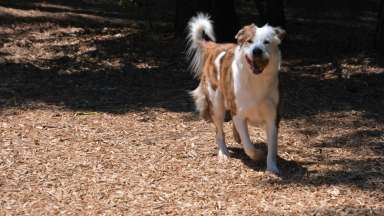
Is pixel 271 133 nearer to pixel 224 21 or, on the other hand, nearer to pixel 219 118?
pixel 219 118

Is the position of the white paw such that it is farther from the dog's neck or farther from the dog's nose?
the dog's nose

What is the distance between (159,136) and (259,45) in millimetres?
2131

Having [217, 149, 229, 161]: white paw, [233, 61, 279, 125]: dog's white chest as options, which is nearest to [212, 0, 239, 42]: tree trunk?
[217, 149, 229, 161]: white paw

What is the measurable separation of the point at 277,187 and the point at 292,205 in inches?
16.9

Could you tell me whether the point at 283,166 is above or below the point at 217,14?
below

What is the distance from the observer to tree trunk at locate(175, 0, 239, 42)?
12.8 meters

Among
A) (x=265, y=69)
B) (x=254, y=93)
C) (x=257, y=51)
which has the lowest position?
(x=254, y=93)

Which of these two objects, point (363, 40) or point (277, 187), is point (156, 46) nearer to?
point (363, 40)

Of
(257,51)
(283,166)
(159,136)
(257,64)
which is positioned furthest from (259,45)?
(159,136)

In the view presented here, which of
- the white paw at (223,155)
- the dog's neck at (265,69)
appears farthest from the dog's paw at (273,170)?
the dog's neck at (265,69)

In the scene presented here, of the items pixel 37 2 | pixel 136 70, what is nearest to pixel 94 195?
pixel 136 70

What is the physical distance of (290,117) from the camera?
8.25 meters

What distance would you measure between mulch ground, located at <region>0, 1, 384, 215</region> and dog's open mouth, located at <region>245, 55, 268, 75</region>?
93 cm

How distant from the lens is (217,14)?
13039mm
